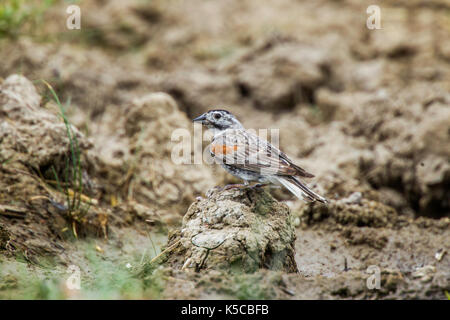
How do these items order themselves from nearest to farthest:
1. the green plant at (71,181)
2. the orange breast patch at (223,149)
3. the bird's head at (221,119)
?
the orange breast patch at (223,149) → the green plant at (71,181) → the bird's head at (221,119)

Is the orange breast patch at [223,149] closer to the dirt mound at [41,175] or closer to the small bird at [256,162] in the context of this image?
the small bird at [256,162]

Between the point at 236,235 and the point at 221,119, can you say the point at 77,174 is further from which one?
the point at 236,235

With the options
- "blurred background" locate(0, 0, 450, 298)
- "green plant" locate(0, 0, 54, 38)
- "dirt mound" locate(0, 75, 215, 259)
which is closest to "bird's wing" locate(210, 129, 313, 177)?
"blurred background" locate(0, 0, 450, 298)

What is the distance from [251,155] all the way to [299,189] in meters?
0.54

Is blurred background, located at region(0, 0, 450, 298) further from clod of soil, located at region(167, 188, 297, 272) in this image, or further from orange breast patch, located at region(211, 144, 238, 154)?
orange breast patch, located at region(211, 144, 238, 154)

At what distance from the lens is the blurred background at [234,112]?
5156mm

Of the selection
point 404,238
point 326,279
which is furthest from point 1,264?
point 404,238

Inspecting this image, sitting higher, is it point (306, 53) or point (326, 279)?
point (306, 53)

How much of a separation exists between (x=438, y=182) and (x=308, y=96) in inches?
119

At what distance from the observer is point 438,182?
6.87m

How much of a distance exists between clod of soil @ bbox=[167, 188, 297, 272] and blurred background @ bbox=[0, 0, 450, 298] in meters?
0.35

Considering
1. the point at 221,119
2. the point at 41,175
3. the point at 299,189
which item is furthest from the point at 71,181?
the point at 299,189

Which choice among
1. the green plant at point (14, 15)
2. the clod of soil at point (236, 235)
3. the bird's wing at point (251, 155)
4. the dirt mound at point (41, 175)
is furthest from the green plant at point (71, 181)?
the green plant at point (14, 15)
